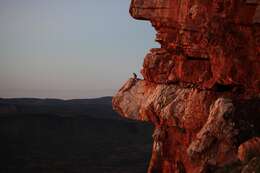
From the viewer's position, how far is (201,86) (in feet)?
91.5

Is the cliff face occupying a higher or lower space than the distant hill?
higher

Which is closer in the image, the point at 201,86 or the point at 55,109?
the point at 201,86

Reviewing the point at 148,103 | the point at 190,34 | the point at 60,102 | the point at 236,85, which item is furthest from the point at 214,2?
the point at 60,102

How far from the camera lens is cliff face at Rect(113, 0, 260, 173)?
24.5m

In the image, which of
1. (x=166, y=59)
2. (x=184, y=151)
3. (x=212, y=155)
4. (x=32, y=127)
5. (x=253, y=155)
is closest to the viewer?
(x=253, y=155)

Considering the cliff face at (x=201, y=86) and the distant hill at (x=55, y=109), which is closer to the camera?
the cliff face at (x=201, y=86)

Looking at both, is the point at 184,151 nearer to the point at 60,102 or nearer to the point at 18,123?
the point at 18,123

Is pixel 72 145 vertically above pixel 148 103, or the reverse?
pixel 148 103

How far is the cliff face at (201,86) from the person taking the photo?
24453 millimetres

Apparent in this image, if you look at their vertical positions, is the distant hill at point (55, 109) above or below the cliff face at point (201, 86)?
below

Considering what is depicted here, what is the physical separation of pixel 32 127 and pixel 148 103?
3026 inches

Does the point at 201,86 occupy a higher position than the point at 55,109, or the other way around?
the point at 201,86

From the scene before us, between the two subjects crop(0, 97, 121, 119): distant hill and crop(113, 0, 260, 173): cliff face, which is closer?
crop(113, 0, 260, 173): cliff face

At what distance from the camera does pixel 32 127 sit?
342 feet
